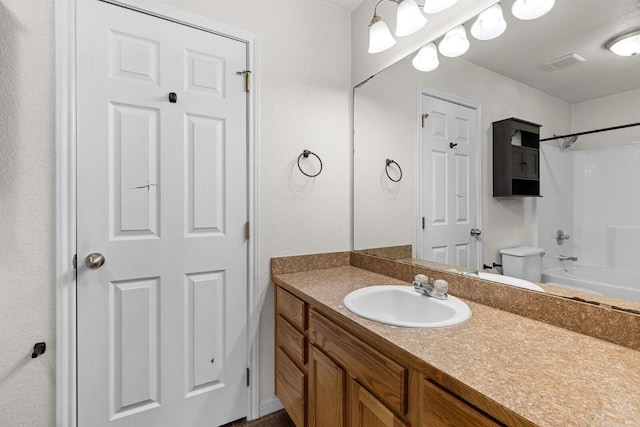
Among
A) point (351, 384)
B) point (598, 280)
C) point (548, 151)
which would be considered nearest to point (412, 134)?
point (548, 151)

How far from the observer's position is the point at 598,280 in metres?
0.95

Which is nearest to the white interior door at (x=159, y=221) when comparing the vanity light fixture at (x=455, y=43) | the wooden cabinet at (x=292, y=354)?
the wooden cabinet at (x=292, y=354)

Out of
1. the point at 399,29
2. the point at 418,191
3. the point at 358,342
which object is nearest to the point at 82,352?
the point at 358,342

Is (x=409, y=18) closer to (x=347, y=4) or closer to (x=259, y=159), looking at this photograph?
(x=347, y=4)

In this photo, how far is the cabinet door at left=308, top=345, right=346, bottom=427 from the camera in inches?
43.5

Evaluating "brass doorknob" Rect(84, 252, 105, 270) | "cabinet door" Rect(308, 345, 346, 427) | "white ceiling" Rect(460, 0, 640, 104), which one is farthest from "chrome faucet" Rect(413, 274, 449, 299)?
"brass doorknob" Rect(84, 252, 105, 270)

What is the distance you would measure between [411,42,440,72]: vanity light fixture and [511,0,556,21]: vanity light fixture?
0.37 meters

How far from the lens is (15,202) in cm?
117

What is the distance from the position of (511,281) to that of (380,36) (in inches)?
53.2

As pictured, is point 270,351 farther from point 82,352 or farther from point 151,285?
point 82,352

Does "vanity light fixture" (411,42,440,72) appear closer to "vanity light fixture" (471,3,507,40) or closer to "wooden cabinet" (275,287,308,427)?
"vanity light fixture" (471,3,507,40)

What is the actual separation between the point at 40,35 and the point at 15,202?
2.25 feet

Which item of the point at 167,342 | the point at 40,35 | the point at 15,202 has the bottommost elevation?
the point at 167,342

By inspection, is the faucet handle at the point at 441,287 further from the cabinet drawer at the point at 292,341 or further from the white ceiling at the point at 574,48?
the white ceiling at the point at 574,48
